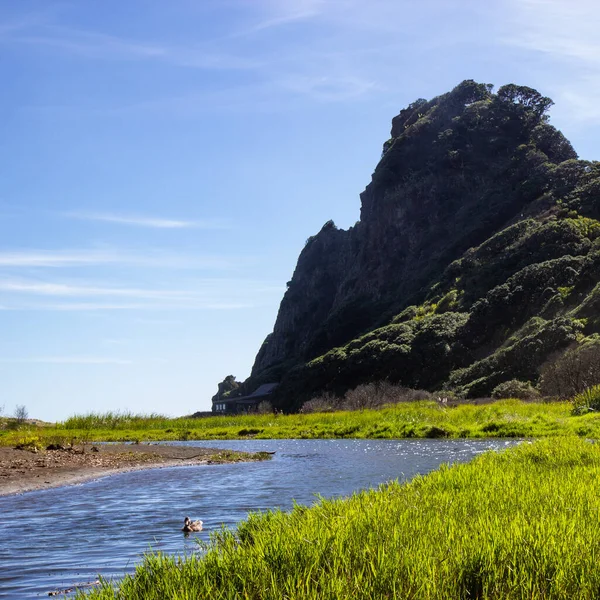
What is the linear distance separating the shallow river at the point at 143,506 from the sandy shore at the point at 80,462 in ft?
3.71

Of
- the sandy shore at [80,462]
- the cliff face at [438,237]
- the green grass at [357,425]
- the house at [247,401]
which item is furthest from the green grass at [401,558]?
the house at [247,401]

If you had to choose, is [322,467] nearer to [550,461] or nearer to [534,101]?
[550,461]

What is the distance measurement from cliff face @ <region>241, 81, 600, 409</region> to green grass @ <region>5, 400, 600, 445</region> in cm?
4073

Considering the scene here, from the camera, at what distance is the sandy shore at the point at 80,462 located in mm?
20781

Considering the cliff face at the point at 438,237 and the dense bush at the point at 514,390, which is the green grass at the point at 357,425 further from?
the cliff face at the point at 438,237

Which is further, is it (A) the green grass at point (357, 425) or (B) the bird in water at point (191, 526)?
(A) the green grass at point (357, 425)

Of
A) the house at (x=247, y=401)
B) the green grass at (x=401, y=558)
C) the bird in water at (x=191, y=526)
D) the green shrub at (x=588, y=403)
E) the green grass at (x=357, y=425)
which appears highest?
the green grass at (x=401, y=558)

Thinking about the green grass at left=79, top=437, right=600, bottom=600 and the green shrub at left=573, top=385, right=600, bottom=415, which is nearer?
the green grass at left=79, top=437, right=600, bottom=600

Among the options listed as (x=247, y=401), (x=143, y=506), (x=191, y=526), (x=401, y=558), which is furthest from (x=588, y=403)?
(x=247, y=401)

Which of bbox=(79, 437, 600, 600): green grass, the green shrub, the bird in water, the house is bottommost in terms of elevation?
the house

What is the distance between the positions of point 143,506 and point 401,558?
10.8 m

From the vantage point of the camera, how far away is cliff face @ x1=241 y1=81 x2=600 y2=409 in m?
105

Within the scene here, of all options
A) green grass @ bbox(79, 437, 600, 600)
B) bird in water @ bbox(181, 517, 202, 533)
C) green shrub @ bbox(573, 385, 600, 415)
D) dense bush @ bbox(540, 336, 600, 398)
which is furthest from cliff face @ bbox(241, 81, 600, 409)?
green grass @ bbox(79, 437, 600, 600)

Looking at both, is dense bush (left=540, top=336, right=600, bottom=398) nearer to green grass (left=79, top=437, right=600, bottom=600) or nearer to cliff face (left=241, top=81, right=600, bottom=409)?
cliff face (left=241, top=81, right=600, bottom=409)
